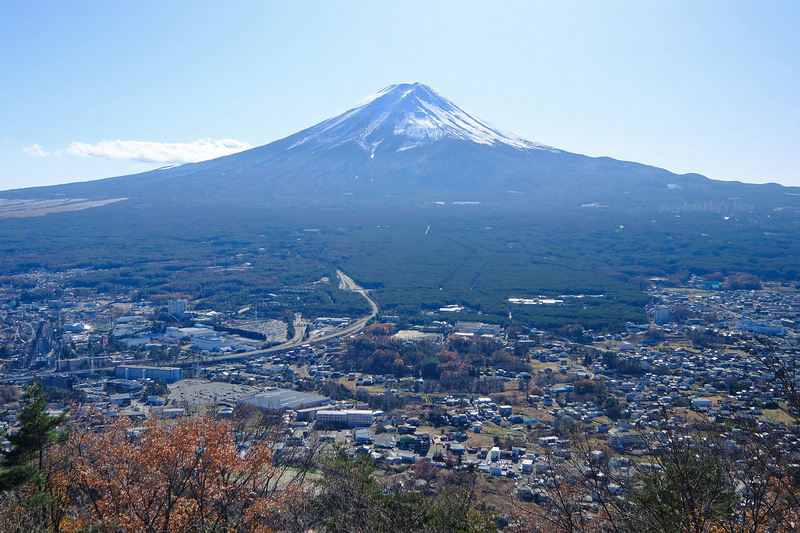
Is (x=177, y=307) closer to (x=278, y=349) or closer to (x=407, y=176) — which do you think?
(x=278, y=349)

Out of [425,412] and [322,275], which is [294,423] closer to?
[425,412]

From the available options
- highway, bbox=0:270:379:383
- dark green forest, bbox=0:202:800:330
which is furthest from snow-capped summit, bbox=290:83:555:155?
highway, bbox=0:270:379:383

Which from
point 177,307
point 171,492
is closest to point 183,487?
point 171,492

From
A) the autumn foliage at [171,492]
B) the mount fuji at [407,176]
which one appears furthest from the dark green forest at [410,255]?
the autumn foliage at [171,492]

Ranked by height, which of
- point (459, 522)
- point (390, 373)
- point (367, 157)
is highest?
point (367, 157)

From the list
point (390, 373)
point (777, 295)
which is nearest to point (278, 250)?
point (390, 373)
